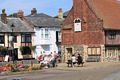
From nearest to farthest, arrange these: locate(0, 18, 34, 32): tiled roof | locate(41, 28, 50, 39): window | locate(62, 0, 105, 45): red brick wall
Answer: locate(62, 0, 105, 45): red brick wall → locate(0, 18, 34, 32): tiled roof → locate(41, 28, 50, 39): window

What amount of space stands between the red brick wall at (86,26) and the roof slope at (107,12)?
2.93ft

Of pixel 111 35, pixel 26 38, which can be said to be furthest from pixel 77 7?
pixel 26 38

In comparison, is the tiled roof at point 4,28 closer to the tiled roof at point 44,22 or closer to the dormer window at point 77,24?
the tiled roof at point 44,22

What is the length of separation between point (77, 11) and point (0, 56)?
51.3 feet

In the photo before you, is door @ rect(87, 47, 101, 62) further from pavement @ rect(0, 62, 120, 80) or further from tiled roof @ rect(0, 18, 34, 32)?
pavement @ rect(0, 62, 120, 80)

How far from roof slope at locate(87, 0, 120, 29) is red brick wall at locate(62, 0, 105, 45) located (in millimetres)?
892

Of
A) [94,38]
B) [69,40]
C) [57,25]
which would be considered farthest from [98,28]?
[57,25]

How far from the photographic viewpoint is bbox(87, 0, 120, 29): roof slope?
2525 inches

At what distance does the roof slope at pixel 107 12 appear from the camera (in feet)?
210

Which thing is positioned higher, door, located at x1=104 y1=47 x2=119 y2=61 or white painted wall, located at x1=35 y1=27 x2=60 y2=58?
white painted wall, located at x1=35 y1=27 x2=60 y2=58

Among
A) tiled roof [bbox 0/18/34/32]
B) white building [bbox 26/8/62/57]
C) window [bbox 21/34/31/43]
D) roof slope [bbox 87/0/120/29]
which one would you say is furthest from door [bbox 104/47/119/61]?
tiled roof [bbox 0/18/34/32]

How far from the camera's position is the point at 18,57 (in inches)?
2894

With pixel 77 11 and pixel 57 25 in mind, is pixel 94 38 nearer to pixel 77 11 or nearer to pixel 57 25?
pixel 77 11

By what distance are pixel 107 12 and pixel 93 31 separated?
174 inches
